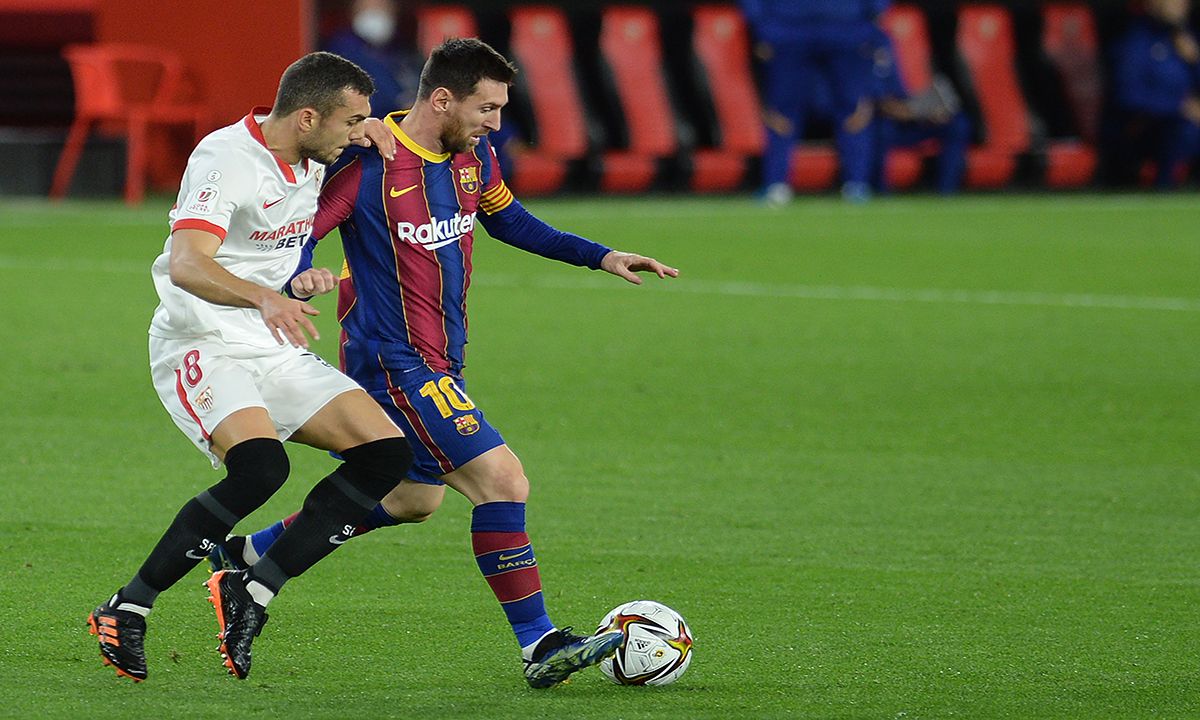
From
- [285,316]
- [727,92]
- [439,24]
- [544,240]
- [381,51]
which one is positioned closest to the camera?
[285,316]

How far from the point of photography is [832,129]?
2100 cm

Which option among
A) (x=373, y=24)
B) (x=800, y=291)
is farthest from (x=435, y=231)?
(x=373, y=24)

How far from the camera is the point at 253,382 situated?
4.79 m

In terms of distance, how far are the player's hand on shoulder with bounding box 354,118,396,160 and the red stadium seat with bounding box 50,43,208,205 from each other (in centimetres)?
1279

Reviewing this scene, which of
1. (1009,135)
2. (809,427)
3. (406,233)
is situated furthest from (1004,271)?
(406,233)

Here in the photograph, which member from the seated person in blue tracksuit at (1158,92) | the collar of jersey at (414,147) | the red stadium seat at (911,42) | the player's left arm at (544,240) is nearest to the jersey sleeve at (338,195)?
the collar of jersey at (414,147)

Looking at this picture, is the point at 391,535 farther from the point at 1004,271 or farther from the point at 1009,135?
the point at 1009,135

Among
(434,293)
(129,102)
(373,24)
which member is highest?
(434,293)

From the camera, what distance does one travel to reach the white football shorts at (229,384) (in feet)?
15.5

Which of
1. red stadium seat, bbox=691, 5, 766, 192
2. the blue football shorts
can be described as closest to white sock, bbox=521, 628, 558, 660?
the blue football shorts

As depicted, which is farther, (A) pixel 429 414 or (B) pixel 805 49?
(B) pixel 805 49

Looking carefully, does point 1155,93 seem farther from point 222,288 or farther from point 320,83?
point 222,288

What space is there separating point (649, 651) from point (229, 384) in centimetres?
119

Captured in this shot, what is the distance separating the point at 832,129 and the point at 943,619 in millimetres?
16014
